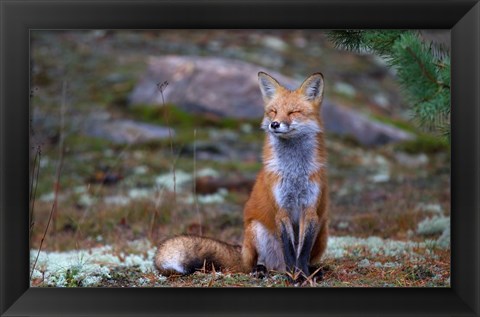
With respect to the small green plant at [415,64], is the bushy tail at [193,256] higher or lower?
lower

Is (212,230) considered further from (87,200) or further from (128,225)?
(87,200)

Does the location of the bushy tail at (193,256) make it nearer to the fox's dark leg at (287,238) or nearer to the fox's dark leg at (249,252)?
the fox's dark leg at (249,252)

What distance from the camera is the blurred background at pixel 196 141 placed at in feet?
32.2

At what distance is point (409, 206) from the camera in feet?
34.2

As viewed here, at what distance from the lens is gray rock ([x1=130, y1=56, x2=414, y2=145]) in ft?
55.2

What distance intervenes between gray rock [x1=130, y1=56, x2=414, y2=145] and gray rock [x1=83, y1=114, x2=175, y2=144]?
0.91 meters

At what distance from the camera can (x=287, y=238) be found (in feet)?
18.9

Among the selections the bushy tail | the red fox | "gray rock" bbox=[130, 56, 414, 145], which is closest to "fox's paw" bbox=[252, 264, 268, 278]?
the red fox

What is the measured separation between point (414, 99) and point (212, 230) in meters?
4.62

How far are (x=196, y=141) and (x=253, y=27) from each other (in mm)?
10826

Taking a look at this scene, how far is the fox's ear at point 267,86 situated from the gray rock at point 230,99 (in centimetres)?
1053

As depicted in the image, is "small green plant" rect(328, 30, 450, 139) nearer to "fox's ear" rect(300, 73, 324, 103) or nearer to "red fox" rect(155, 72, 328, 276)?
"fox's ear" rect(300, 73, 324, 103)

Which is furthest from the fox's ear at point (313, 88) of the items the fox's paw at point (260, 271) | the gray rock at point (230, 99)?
the gray rock at point (230, 99)

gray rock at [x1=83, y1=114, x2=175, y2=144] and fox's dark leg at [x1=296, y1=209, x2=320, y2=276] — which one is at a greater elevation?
gray rock at [x1=83, y1=114, x2=175, y2=144]
